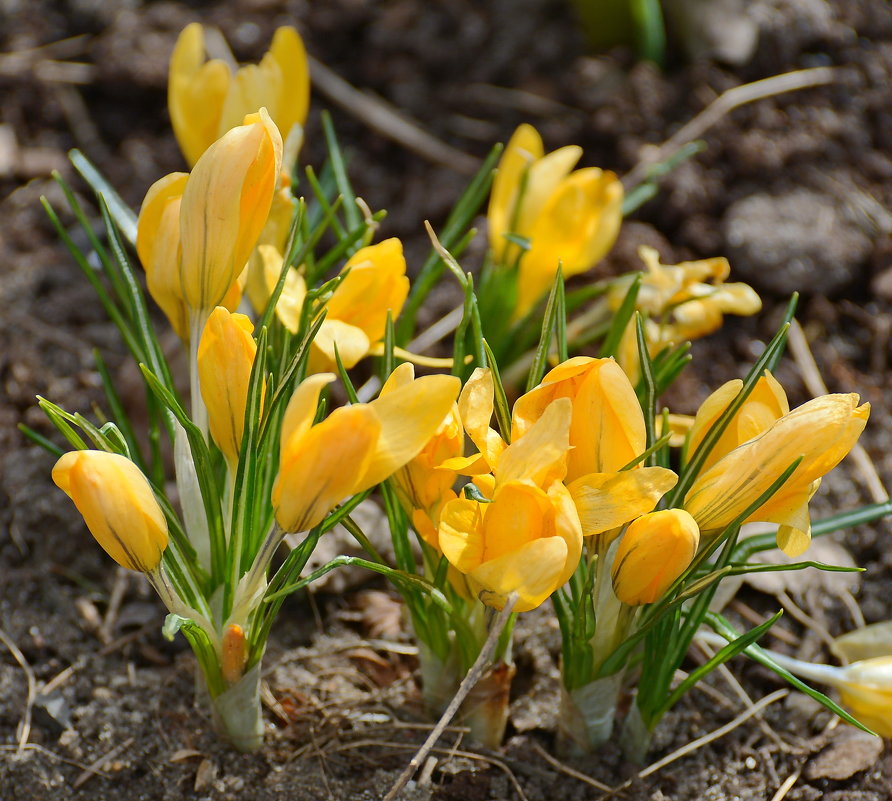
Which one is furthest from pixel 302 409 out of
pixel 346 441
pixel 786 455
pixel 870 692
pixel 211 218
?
pixel 870 692

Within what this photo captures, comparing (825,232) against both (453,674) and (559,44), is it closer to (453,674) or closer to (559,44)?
(559,44)

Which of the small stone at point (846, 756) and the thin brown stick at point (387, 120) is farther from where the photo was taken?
the thin brown stick at point (387, 120)

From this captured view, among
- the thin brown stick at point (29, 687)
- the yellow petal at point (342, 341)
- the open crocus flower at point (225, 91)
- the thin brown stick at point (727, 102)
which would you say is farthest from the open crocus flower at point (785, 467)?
the thin brown stick at point (727, 102)

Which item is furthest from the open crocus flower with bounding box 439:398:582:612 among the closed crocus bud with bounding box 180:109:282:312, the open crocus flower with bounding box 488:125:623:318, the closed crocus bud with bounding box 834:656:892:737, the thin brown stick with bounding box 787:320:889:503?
the thin brown stick with bounding box 787:320:889:503

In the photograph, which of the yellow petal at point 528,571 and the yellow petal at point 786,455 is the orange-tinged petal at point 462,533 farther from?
the yellow petal at point 786,455

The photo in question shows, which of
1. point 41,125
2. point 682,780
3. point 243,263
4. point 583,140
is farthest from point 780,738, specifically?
point 41,125
